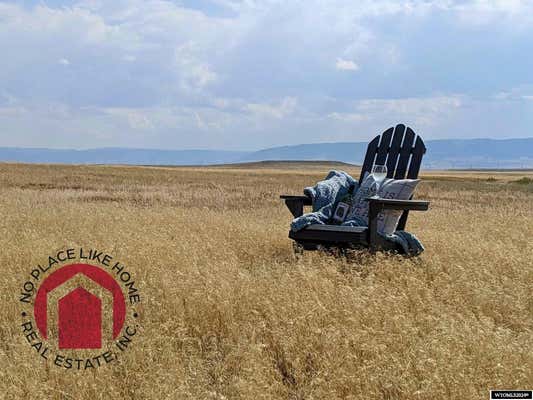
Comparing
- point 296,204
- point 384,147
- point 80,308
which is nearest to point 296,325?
point 80,308

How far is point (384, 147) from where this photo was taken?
7633mm

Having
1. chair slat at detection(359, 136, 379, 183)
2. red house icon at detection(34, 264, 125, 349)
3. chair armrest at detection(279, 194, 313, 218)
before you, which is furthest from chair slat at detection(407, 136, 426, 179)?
red house icon at detection(34, 264, 125, 349)

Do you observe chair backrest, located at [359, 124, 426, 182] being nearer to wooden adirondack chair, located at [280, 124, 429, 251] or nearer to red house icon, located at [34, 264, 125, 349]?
wooden adirondack chair, located at [280, 124, 429, 251]

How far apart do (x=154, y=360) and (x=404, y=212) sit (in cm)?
424

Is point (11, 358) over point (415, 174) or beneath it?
beneath

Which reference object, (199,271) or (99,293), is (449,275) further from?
(99,293)

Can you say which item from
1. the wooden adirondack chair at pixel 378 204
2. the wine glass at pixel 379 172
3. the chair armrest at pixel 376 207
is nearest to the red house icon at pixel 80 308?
the wooden adirondack chair at pixel 378 204

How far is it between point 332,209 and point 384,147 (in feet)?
3.57

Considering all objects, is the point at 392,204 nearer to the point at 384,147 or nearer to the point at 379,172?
the point at 379,172

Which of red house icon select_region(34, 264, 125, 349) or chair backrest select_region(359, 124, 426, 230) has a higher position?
chair backrest select_region(359, 124, 426, 230)

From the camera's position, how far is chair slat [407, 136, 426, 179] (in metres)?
6.98

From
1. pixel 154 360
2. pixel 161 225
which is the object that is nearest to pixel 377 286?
pixel 154 360

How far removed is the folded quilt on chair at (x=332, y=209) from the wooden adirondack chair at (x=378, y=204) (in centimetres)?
9

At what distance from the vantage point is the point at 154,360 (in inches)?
139
